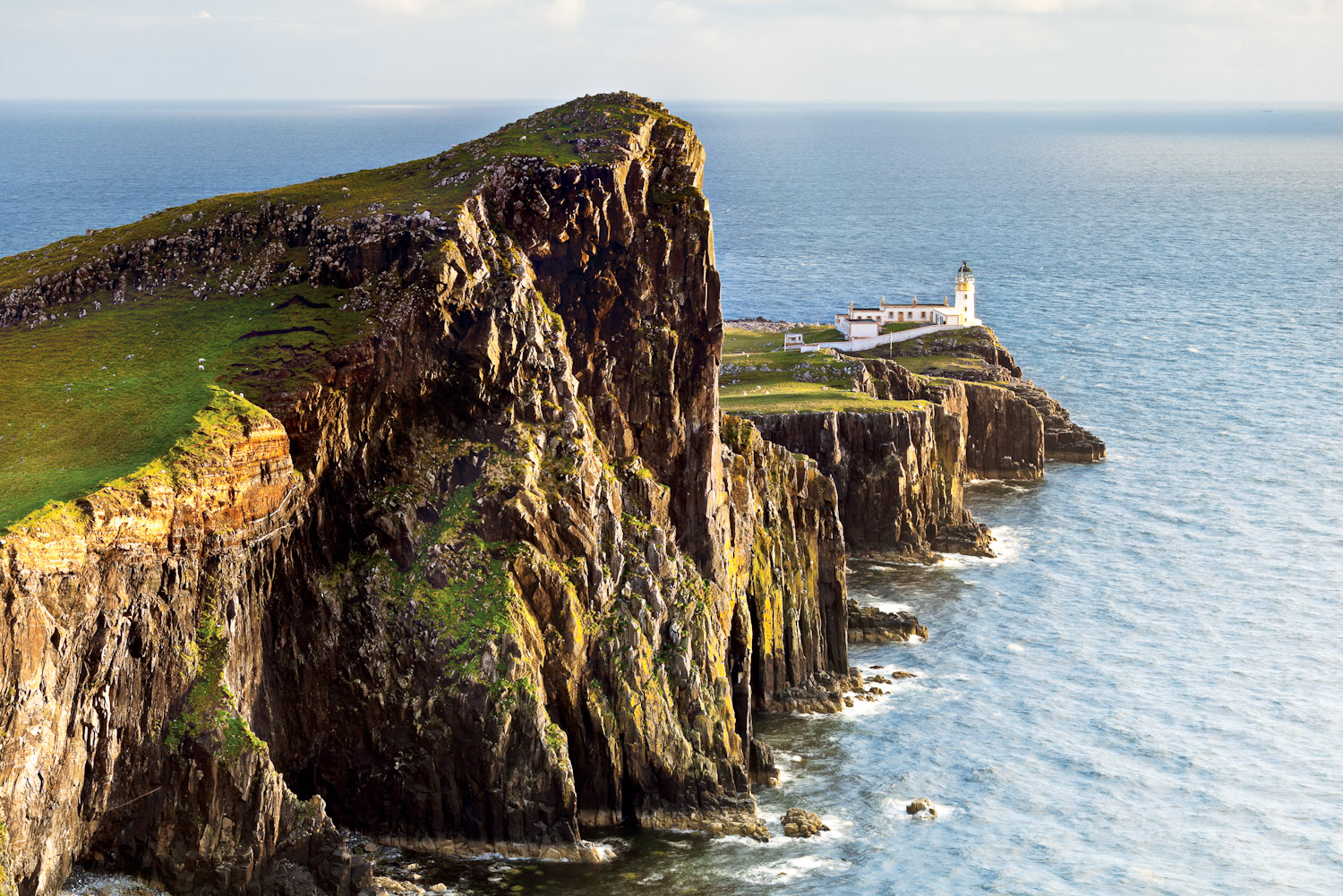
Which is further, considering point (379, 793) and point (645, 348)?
point (645, 348)

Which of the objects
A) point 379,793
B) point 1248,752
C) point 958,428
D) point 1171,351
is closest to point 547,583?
point 379,793

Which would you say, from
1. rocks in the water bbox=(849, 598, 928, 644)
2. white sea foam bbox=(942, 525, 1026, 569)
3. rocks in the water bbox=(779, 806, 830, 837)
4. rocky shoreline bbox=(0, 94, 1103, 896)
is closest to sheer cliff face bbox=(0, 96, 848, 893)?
rocky shoreline bbox=(0, 94, 1103, 896)

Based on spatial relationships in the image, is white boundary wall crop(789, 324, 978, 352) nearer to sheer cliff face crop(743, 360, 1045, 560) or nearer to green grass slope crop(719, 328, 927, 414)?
green grass slope crop(719, 328, 927, 414)

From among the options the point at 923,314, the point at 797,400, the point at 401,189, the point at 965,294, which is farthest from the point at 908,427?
the point at 965,294

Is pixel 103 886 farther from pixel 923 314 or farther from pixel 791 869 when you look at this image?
pixel 923 314

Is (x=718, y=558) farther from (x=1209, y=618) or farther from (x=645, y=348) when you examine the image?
(x=1209, y=618)

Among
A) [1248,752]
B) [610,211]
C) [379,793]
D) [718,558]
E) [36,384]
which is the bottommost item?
[1248,752]

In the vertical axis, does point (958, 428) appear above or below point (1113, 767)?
above

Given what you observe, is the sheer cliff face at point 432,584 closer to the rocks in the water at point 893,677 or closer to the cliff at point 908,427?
the rocks in the water at point 893,677
